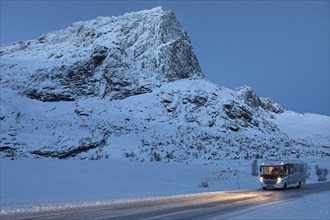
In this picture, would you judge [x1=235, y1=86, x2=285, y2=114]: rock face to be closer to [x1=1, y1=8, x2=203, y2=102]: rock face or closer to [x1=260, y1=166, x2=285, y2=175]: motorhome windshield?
[x1=1, y1=8, x2=203, y2=102]: rock face

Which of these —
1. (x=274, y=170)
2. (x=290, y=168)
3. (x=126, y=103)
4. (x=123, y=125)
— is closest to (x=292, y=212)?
(x=274, y=170)

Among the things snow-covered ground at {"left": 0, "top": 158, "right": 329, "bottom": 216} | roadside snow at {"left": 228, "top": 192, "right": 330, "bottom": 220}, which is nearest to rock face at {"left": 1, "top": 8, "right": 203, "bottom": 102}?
snow-covered ground at {"left": 0, "top": 158, "right": 329, "bottom": 216}

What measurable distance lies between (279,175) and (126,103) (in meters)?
40.2

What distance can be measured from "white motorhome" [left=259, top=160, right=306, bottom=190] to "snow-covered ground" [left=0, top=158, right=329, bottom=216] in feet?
7.89

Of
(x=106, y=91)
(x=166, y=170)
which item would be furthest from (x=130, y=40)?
(x=166, y=170)

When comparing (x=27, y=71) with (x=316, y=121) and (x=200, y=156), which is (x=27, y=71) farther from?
(x=316, y=121)

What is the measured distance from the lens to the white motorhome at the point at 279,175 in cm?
2712

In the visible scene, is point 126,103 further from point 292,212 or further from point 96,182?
point 292,212

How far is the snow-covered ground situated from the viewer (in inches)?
659

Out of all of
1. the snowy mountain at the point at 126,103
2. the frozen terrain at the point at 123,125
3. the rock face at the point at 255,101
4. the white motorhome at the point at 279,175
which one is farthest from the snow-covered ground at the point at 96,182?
the rock face at the point at 255,101

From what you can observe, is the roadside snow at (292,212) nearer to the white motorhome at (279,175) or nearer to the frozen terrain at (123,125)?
the frozen terrain at (123,125)

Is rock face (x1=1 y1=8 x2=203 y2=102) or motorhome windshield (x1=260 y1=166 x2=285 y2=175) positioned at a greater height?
rock face (x1=1 y1=8 x2=203 y2=102)

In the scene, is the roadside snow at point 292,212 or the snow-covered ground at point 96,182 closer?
the roadside snow at point 292,212

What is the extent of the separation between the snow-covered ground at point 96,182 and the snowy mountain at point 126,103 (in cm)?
833
